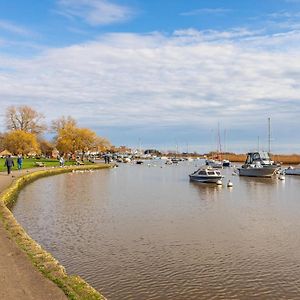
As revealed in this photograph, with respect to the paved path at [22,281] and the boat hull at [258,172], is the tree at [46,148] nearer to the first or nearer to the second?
the boat hull at [258,172]

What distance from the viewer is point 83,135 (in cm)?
10888

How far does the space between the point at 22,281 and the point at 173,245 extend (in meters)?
8.19

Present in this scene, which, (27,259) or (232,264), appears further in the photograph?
(232,264)

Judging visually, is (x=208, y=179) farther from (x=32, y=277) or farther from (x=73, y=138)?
(x=73, y=138)

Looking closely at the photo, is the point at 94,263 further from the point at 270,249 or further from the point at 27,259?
the point at 270,249

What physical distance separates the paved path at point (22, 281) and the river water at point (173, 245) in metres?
2.13

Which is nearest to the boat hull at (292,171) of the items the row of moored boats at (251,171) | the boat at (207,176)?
the row of moored boats at (251,171)

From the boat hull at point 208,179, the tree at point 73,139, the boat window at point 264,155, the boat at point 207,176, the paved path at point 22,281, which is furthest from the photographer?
the tree at point 73,139

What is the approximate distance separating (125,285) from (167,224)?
371 inches

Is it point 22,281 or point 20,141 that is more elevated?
point 20,141

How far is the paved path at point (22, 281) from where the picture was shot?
7.91 metres

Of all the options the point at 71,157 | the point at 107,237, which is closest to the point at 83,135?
the point at 71,157

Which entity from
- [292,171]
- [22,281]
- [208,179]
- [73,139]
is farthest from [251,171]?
[22,281]

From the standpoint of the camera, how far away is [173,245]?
16.1 m
